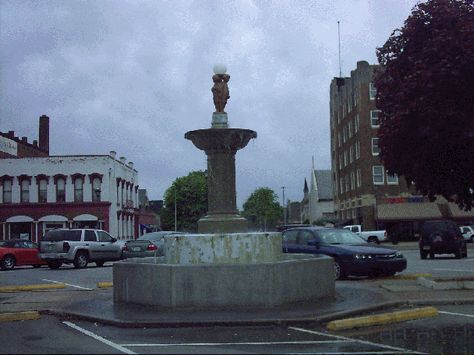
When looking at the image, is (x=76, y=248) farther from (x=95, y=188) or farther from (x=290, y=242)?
(x=95, y=188)

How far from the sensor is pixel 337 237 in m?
19.9

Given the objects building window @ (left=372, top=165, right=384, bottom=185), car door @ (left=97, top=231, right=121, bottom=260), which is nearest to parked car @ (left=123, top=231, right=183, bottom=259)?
car door @ (left=97, top=231, right=121, bottom=260)

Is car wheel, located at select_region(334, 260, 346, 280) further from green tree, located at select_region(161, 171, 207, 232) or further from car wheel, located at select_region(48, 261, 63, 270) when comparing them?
green tree, located at select_region(161, 171, 207, 232)

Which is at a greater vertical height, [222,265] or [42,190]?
[42,190]

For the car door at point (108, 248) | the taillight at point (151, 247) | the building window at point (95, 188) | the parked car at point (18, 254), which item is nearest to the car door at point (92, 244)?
the car door at point (108, 248)

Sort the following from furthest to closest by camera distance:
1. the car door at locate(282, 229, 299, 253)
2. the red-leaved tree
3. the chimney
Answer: the chimney → the car door at locate(282, 229, 299, 253) → the red-leaved tree

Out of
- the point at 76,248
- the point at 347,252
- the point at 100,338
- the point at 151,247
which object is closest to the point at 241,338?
the point at 100,338

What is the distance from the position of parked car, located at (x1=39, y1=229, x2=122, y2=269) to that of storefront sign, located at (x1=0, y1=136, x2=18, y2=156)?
34.2m

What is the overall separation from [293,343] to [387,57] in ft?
32.5

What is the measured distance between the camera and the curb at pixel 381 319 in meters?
10.2

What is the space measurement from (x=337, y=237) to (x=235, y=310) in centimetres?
867

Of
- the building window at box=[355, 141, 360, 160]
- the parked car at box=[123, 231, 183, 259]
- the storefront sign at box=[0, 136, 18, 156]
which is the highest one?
the storefront sign at box=[0, 136, 18, 156]

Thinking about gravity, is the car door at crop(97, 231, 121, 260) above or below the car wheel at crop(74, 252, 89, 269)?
above

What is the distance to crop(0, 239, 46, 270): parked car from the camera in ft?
101
